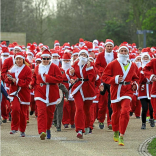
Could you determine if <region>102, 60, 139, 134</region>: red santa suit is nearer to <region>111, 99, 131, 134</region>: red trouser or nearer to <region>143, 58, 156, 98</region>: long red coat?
<region>111, 99, 131, 134</region>: red trouser

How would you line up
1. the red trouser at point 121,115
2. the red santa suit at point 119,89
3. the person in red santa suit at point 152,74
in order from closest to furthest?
1. the red trouser at point 121,115
2. the red santa suit at point 119,89
3. the person in red santa suit at point 152,74

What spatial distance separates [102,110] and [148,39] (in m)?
35.5

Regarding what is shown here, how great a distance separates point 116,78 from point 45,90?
65.3 inches

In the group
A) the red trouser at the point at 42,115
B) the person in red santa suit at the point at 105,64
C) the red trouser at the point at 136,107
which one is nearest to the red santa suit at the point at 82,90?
the red trouser at the point at 42,115

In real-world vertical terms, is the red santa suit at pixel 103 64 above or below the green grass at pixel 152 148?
above

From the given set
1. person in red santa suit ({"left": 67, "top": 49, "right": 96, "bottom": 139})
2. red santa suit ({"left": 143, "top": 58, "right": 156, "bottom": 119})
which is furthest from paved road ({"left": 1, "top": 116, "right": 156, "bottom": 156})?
red santa suit ({"left": 143, "top": 58, "right": 156, "bottom": 119})

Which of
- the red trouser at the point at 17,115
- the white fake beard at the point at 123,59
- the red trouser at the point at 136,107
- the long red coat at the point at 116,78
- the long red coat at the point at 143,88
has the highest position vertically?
the white fake beard at the point at 123,59

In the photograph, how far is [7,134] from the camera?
12172 mm

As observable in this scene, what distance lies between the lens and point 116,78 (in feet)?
34.0

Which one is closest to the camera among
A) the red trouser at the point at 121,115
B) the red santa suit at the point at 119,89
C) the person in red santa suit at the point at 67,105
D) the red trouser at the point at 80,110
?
the red trouser at the point at 121,115

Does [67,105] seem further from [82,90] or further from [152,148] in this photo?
[152,148]

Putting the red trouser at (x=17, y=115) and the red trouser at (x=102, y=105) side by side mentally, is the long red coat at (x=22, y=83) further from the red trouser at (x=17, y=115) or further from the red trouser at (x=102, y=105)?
the red trouser at (x=102, y=105)

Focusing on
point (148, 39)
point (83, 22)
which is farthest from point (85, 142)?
point (83, 22)

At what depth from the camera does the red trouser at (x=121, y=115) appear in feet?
33.6
